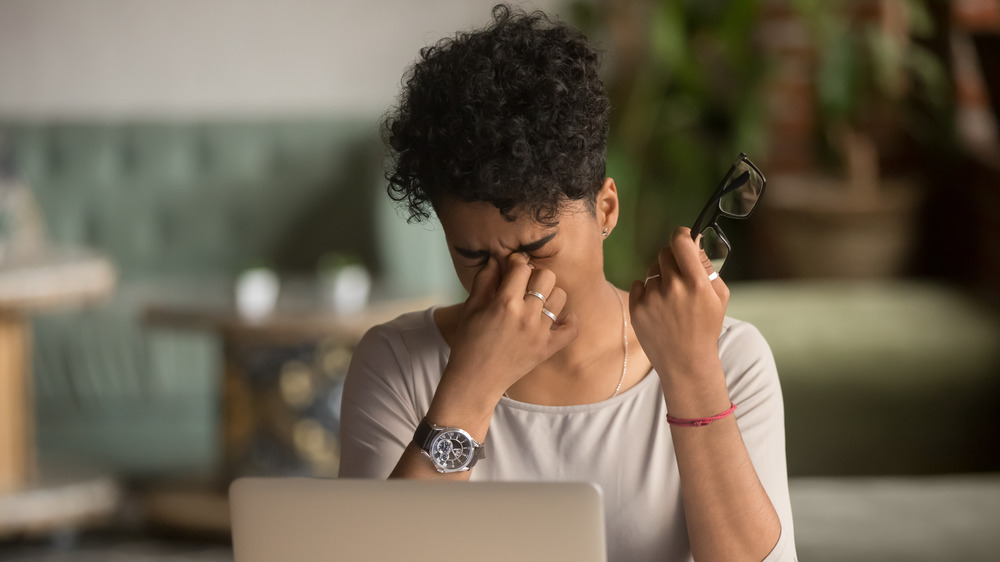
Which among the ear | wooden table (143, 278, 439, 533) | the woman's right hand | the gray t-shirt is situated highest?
the ear

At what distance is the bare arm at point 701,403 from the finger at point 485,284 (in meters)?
0.15

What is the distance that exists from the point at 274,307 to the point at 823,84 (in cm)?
188

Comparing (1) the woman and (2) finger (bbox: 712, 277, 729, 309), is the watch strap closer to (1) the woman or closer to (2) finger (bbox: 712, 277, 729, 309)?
(1) the woman

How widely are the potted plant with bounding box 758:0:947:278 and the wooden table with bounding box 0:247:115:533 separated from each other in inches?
88.0

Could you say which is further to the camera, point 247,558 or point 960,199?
point 960,199

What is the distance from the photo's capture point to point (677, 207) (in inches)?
156

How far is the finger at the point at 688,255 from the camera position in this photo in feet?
3.44

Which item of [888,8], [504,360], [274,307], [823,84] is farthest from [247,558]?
[888,8]

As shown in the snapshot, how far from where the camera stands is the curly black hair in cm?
109

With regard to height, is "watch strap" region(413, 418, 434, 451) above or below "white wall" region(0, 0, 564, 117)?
below

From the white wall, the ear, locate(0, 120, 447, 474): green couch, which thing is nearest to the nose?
the ear

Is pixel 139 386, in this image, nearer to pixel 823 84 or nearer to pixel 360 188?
pixel 360 188

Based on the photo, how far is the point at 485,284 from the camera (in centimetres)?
113

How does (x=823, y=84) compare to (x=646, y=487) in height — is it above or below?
above
